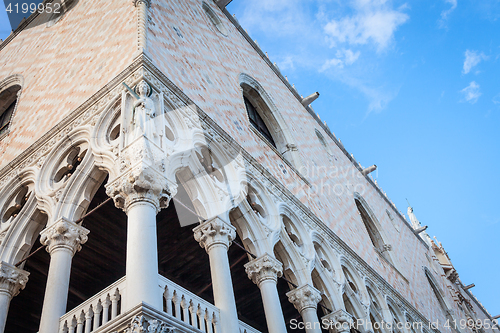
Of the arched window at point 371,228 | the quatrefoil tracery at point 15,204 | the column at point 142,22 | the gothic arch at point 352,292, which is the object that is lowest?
the gothic arch at point 352,292

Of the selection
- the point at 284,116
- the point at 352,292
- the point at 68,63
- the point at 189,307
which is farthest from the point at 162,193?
the point at 284,116

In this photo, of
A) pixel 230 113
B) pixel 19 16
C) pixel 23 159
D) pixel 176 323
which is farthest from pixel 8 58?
pixel 176 323

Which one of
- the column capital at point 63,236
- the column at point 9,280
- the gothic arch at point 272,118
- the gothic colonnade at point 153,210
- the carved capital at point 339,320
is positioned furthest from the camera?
the gothic arch at point 272,118

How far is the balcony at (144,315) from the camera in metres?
4.07

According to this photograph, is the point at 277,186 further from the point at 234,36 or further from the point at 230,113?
the point at 234,36

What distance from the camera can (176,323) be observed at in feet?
14.2

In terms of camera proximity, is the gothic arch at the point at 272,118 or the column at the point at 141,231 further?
the gothic arch at the point at 272,118

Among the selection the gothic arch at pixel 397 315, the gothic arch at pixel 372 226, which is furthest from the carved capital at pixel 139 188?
the gothic arch at pixel 372 226

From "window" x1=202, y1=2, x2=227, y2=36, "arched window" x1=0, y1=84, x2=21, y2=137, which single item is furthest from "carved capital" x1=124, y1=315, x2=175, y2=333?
"window" x1=202, y1=2, x2=227, y2=36

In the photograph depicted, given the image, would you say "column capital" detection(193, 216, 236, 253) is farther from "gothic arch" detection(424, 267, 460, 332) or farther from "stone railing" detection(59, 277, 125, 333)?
"gothic arch" detection(424, 267, 460, 332)

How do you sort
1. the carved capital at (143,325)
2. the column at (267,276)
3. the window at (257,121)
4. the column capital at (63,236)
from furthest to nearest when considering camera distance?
the window at (257,121), the column at (267,276), the column capital at (63,236), the carved capital at (143,325)

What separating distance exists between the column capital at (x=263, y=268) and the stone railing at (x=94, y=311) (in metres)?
2.26

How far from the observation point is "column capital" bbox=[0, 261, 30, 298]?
235 inches

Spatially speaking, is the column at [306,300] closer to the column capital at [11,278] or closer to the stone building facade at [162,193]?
the stone building facade at [162,193]
